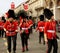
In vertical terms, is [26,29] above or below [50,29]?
below

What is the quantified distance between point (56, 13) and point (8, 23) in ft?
140

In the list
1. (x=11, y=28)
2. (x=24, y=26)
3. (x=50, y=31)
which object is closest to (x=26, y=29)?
(x=24, y=26)

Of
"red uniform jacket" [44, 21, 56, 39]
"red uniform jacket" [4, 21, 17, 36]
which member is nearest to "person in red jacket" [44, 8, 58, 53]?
"red uniform jacket" [44, 21, 56, 39]

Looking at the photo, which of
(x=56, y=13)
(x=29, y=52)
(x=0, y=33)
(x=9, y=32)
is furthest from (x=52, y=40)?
(x=56, y=13)

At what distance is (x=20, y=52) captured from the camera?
16.8m

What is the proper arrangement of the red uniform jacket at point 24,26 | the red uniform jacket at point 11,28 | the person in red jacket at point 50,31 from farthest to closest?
the red uniform jacket at point 24,26 < the red uniform jacket at point 11,28 < the person in red jacket at point 50,31

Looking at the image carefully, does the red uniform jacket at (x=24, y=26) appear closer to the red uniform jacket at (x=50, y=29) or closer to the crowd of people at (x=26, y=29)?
the crowd of people at (x=26, y=29)

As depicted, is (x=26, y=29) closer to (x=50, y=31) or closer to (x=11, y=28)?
(x=11, y=28)

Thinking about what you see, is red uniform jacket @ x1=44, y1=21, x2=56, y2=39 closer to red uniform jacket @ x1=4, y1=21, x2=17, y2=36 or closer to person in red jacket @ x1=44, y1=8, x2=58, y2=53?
person in red jacket @ x1=44, y1=8, x2=58, y2=53

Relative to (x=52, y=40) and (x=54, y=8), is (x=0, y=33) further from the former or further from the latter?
(x=54, y=8)

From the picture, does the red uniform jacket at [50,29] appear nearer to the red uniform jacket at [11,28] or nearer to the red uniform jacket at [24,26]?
the red uniform jacket at [11,28]

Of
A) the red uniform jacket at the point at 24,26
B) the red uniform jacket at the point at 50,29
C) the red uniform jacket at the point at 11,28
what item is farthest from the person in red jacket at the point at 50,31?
the red uniform jacket at the point at 24,26

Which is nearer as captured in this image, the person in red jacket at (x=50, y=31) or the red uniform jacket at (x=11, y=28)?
the person in red jacket at (x=50, y=31)

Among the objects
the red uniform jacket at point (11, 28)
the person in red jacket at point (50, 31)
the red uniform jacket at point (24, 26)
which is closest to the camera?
the person in red jacket at point (50, 31)
